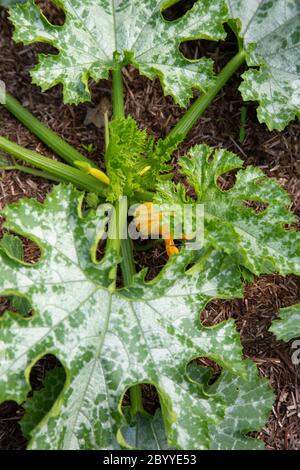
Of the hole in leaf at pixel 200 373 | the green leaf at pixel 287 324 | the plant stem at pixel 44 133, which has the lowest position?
the hole in leaf at pixel 200 373

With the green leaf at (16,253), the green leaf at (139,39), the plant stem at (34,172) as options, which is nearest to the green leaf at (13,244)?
the green leaf at (16,253)

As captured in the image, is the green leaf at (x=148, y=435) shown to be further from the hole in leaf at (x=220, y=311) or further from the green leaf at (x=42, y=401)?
the hole in leaf at (x=220, y=311)

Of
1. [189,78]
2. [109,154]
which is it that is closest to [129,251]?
[109,154]

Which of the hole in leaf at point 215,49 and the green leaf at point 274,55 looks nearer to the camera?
the green leaf at point 274,55

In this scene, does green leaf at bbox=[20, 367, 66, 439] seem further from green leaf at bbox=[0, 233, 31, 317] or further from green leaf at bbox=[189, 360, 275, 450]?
green leaf at bbox=[189, 360, 275, 450]

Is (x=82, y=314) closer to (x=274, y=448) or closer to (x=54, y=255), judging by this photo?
(x=54, y=255)

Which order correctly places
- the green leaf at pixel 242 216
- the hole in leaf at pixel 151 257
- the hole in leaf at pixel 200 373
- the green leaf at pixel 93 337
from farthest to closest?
the hole in leaf at pixel 151 257
the hole in leaf at pixel 200 373
the green leaf at pixel 242 216
the green leaf at pixel 93 337
